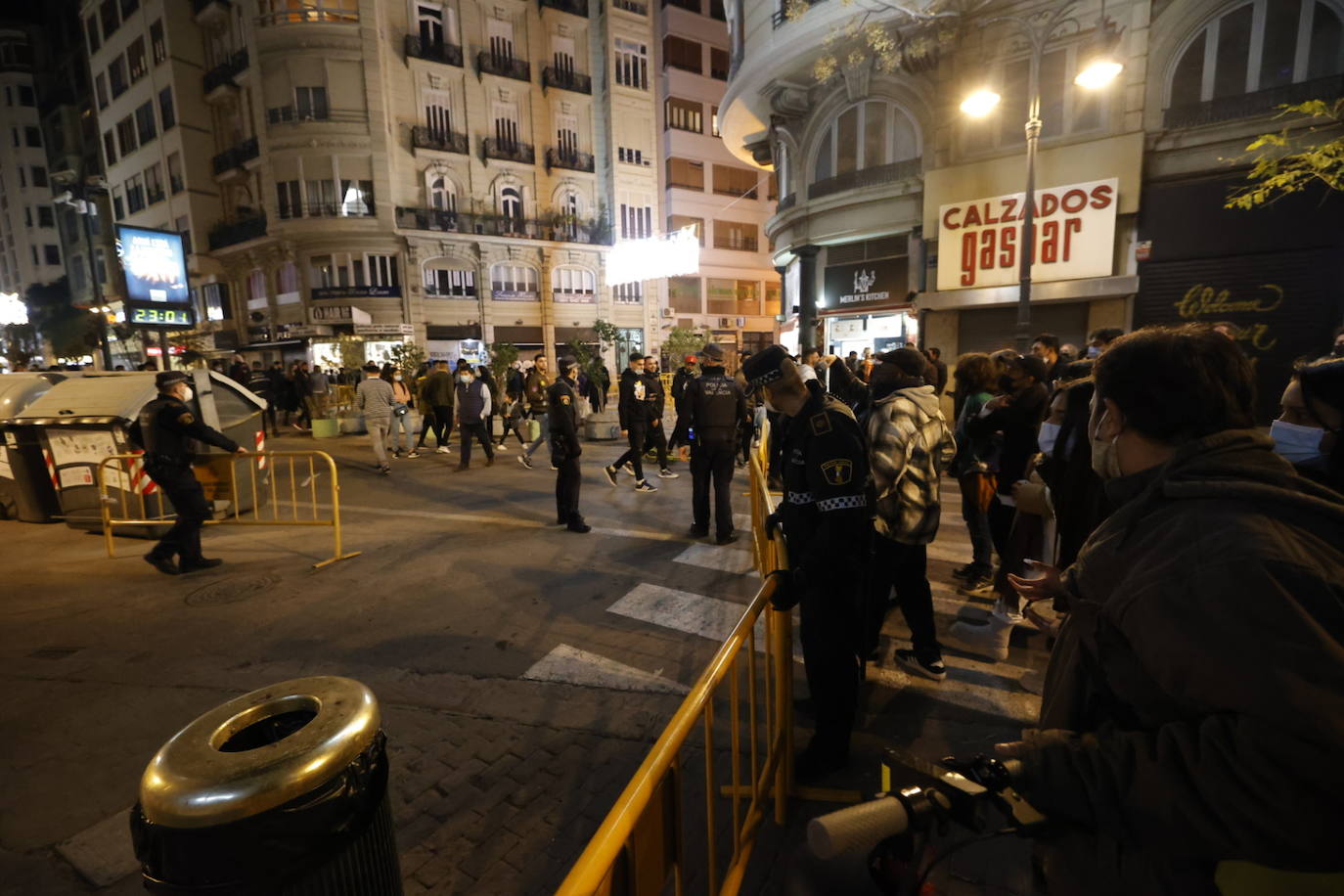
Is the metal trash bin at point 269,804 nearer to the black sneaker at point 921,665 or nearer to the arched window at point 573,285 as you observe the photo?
the black sneaker at point 921,665

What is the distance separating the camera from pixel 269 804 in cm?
119

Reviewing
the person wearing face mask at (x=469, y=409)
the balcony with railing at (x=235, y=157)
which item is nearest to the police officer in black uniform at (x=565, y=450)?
the person wearing face mask at (x=469, y=409)

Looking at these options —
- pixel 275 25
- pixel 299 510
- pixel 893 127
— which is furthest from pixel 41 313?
pixel 893 127

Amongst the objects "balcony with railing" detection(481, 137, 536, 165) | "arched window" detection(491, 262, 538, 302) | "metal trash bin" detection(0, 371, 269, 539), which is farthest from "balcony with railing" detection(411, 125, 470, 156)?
"metal trash bin" detection(0, 371, 269, 539)

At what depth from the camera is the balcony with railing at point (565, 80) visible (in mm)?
34469

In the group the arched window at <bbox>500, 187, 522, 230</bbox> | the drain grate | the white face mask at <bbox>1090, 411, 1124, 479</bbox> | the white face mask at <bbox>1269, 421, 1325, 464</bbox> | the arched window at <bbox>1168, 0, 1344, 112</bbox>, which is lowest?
the drain grate

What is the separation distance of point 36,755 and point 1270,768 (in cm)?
509

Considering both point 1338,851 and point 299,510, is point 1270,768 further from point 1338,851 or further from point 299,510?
point 299,510

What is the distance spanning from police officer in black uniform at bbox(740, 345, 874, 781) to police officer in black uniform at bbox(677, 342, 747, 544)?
3.52 meters

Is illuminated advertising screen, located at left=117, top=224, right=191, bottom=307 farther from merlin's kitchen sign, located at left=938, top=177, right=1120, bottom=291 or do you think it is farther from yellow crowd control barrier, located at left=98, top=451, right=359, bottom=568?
merlin's kitchen sign, located at left=938, top=177, right=1120, bottom=291

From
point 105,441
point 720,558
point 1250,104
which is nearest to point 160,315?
point 105,441

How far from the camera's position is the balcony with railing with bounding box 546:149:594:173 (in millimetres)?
34938

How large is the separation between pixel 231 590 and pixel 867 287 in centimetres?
1712

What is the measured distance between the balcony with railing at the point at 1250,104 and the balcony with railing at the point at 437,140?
30124 millimetres
